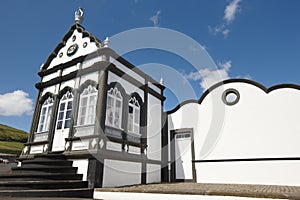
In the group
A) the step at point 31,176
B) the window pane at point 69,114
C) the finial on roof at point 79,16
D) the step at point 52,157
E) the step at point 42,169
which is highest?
the finial on roof at point 79,16

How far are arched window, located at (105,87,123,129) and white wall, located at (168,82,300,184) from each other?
3497mm

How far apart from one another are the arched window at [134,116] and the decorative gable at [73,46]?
102 inches

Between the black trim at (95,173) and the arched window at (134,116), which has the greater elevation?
the arched window at (134,116)

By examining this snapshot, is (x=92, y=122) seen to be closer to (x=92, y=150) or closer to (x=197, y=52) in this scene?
(x=92, y=150)

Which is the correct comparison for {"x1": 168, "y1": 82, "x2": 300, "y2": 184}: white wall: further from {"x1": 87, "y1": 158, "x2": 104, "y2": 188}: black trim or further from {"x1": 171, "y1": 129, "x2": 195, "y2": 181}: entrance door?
{"x1": 87, "y1": 158, "x2": 104, "y2": 188}: black trim

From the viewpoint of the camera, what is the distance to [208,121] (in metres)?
8.75

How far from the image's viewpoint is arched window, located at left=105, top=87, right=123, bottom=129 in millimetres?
6809

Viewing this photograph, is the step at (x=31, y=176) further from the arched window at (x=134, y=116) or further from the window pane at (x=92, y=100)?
the arched window at (x=134, y=116)

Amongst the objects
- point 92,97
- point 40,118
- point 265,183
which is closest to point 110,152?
point 92,97

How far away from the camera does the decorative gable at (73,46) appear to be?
7.60 metres

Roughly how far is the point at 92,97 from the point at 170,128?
438cm

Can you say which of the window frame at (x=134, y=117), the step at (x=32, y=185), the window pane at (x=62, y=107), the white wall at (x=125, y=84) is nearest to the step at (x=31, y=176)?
the step at (x=32, y=185)

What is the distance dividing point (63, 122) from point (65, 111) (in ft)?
1.41

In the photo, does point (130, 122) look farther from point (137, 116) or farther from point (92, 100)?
point (92, 100)
